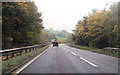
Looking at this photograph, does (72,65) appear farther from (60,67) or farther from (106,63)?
(106,63)

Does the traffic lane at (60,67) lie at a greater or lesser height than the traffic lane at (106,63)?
greater

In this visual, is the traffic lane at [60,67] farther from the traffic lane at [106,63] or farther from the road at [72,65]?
the traffic lane at [106,63]

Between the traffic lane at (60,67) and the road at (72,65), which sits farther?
the road at (72,65)

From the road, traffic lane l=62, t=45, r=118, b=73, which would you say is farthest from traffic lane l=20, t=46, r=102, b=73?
traffic lane l=62, t=45, r=118, b=73

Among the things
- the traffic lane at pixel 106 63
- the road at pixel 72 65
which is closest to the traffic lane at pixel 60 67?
the road at pixel 72 65

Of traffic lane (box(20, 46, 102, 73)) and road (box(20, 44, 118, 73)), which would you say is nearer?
traffic lane (box(20, 46, 102, 73))

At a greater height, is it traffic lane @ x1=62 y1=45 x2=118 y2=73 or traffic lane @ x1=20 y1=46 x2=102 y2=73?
traffic lane @ x1=20 y1=46 x2=102 y2=73

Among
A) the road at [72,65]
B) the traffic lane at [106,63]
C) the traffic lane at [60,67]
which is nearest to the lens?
the traffic lane at [60,67]

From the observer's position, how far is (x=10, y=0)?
22078 mm

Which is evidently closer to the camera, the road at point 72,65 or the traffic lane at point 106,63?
the road at point 72,65

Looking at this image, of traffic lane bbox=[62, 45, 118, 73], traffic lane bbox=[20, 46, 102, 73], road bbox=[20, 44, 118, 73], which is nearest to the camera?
traffic lane bbox=[20, 46, 102, 73]

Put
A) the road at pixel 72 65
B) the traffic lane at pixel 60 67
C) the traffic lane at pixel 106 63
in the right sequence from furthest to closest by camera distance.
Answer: the traffic lane at pixel 106 63 → the road at pixel 72 65 → the traffic lane at pixel 60 67

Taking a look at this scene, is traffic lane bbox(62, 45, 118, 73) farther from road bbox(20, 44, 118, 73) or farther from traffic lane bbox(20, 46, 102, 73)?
traffic lane bbox(20, 46, 102, 73)

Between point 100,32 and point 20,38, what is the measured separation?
22.9 m
